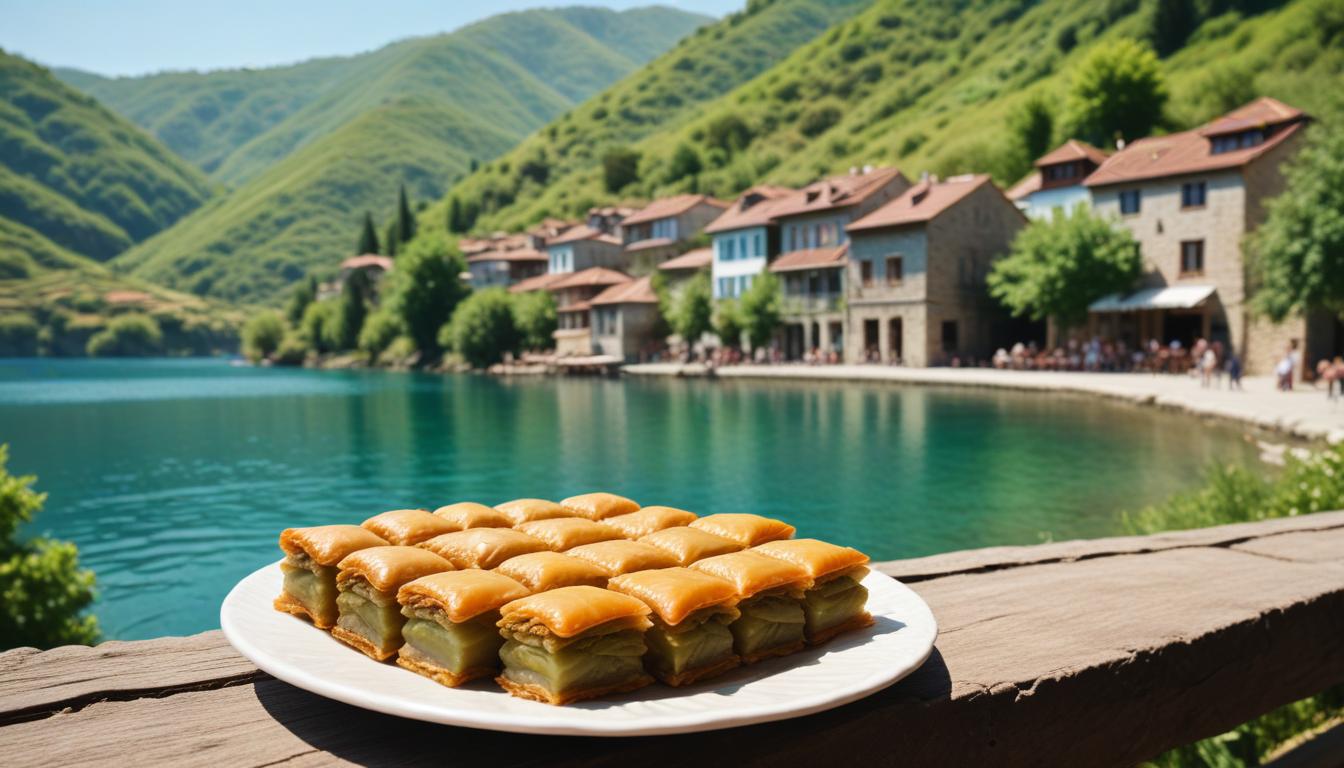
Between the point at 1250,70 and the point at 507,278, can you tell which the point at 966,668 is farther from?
the point at 507,278

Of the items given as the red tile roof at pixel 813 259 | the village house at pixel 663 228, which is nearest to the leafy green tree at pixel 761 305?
the red tile roof at pixel 813 259

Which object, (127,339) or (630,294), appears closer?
(630,294)

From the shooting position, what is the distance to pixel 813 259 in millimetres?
59625

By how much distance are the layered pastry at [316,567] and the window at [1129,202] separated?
164 ft

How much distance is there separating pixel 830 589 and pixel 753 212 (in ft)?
218

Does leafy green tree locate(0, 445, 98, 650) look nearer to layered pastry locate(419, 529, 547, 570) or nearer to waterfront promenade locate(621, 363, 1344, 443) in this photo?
layered pastry locate(419, 529, 547, 570)

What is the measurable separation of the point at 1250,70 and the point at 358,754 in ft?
245

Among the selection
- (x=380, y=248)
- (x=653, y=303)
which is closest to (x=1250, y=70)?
(x=653, y=303)

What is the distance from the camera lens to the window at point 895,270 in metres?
54.1

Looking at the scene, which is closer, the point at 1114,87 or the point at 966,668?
the point at 966,668

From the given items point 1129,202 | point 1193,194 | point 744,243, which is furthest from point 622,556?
point 744,243

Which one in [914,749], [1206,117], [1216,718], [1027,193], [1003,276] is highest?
[1206,117]

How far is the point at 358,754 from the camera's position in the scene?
1.48 meters

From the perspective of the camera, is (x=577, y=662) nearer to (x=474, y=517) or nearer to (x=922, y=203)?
(x=474, y=517)
